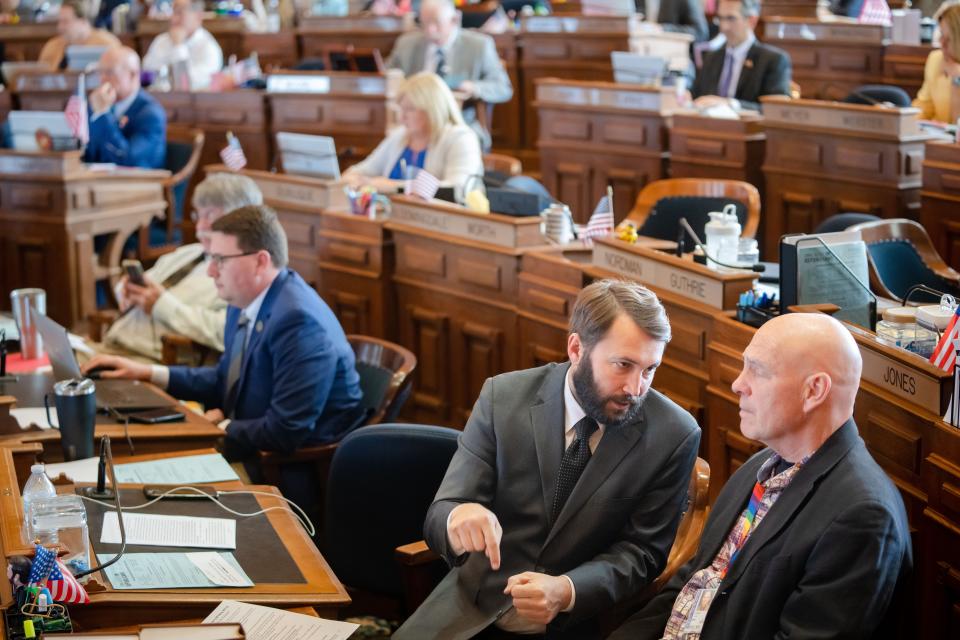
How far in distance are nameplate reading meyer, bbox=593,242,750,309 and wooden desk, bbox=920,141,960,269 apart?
1671 mm

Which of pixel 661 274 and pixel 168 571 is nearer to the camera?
pixel 168 571

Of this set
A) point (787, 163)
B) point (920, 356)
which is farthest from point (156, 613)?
point (787, 163)

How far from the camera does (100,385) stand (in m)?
3.73

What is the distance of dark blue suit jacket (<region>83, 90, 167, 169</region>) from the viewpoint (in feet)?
23.1

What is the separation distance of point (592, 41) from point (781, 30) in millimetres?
1212

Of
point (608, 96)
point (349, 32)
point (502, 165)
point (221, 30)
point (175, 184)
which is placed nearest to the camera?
point (502, 165)

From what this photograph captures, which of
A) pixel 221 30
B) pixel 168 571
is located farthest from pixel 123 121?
pixel 168 571

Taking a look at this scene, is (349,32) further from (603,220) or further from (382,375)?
(382,375)

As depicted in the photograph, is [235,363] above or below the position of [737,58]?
below

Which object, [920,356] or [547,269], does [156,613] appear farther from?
[547,269]

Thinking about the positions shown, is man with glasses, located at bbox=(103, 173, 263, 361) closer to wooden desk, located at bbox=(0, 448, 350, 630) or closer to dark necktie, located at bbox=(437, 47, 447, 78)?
wooden desk, located at bbox=(0, 448, 350, 630)

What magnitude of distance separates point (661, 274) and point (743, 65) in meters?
3.31

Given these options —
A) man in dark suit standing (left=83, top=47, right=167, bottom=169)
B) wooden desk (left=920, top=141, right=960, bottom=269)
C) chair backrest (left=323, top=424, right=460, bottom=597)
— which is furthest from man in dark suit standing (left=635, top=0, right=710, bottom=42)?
chair backrest (left=323, top=424, right=460, bottom=597)

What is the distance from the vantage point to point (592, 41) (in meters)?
8.49
